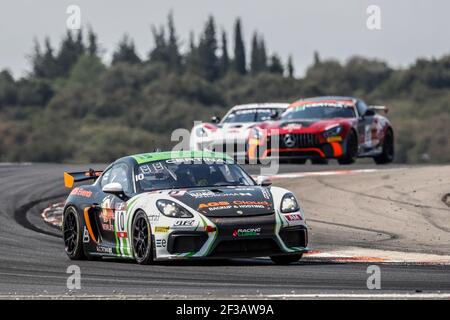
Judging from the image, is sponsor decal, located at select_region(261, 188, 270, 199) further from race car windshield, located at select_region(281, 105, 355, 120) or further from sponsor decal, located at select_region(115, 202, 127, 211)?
race car windshield, located at select_region(281, 105, 355, 120)

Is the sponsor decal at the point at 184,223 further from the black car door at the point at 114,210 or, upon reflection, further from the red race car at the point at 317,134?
the red race car at the point at 317,134

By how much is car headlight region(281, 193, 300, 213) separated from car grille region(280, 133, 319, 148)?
11.4 meters

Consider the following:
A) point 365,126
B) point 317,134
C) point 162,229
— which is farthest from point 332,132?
Answer: point 162,229

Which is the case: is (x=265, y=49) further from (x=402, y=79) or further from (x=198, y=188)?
(x=198, y=188)

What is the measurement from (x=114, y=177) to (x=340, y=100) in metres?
12.2

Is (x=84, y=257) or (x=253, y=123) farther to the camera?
(x=253, y=123)

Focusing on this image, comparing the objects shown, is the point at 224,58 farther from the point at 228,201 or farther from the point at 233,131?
the point at 228,201

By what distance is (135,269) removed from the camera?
12.1 m

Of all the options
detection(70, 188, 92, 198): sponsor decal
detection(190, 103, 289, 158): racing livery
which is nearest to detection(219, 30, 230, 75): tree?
detection(190, 103, 289, 158): racing livery

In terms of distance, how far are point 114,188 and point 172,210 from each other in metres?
0.94

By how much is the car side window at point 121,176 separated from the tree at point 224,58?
115942mm

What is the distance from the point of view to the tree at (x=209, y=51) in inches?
5128

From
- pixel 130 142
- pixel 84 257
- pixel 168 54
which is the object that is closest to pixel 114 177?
pixel 84 257
